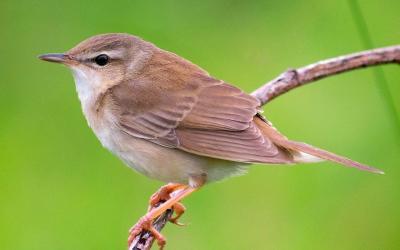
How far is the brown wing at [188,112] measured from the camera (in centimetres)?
534

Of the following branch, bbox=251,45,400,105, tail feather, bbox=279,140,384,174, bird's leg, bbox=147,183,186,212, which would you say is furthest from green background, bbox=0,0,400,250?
tail feather, bbox=279,140,384,174

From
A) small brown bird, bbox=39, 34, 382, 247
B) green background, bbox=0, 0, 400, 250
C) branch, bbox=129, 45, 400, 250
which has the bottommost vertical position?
green background, bbox=0, 0, 400, 250

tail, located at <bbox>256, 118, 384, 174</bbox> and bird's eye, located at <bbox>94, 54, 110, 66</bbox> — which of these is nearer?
tail, located at <bbox>256, 118, 384, 174</bbox>

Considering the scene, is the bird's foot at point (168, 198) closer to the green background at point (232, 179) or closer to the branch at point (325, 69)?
the branch at point (325, 69)

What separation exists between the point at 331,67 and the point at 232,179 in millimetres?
1754

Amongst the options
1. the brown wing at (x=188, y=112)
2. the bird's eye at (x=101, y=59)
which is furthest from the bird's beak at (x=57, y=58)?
the brown wing at (x=188, y=112)

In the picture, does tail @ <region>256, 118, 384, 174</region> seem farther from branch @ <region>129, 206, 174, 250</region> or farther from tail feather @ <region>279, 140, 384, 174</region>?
branch @ <region>129, 206, 174, 250</region>

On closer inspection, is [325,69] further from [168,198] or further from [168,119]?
[168,198]

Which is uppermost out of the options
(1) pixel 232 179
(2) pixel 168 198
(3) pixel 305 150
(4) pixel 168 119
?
(3) pixel 305 150

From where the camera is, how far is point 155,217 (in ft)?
17.8

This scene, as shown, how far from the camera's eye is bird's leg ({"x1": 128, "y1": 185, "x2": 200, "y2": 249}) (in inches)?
207

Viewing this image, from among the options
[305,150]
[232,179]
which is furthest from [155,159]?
[232,179]

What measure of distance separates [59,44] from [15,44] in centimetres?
36

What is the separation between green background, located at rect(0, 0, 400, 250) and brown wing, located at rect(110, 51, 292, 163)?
45.9 inches
